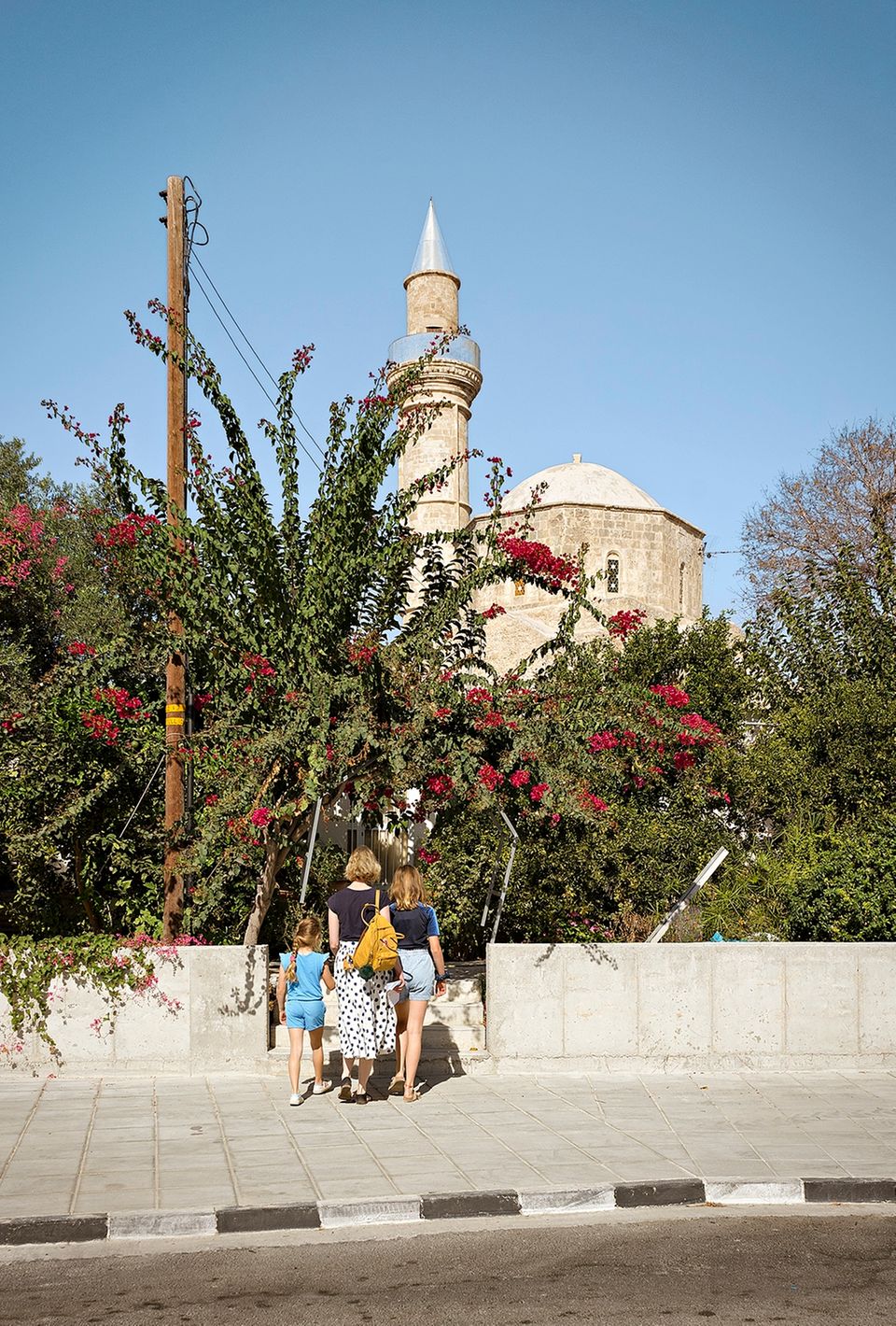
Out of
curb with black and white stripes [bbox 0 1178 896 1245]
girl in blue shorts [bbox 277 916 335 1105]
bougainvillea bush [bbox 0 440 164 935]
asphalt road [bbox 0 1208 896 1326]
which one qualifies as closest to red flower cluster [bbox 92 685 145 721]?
bougainvillea bush [bbox 0 440 164 935]

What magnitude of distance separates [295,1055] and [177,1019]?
4.32 feet

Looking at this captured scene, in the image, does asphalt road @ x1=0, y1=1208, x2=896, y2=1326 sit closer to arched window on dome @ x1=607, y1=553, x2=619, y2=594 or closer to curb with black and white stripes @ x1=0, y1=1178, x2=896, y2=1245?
curb with black and white stripes @ x1=0, y1=1178, x2=896, y2=1245

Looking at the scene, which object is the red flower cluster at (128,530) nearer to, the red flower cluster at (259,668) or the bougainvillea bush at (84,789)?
the bougainvillea bush at (84,789)

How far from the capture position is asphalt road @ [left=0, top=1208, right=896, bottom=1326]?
4719 millimetres

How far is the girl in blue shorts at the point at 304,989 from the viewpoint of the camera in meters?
8.20

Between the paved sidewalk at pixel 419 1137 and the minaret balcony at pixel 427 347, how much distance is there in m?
26.7

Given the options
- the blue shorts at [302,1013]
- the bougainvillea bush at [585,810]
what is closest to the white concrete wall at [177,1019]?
the blue shorts at [302,1013]

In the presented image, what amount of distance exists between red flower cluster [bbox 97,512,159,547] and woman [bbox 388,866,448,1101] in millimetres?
3387

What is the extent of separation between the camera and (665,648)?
1875 cm

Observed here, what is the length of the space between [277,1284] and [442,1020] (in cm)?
477

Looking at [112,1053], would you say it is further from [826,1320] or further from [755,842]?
[755,842]

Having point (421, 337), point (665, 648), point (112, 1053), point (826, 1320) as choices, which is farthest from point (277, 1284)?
point (421, 337)

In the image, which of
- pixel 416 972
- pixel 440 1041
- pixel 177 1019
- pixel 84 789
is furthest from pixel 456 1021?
pixel 84 789

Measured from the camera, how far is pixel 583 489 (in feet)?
123
